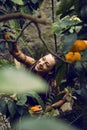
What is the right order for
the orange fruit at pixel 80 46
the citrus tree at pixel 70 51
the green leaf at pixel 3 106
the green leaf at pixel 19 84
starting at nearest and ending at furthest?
1. the green leaf at pixel 19 84
2. the orange fruit at pixel 80 46
3. the citrus tree at pixel 70 51
4. the green leaf at pixel 3 106

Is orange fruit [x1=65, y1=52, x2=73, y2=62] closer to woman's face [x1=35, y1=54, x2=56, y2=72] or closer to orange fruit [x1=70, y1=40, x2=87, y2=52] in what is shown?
orange fruit [x1=70, y1=40, x2=87, y2=52]

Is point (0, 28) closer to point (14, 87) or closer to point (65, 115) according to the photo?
point (65, 115)

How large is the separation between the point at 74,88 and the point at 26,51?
1.06 metres

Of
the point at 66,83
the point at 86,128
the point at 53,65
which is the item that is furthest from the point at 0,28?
the point at 86,128

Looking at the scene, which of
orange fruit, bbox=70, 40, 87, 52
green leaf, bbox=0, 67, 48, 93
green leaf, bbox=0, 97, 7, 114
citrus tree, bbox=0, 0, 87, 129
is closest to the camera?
green leaf, bbox=0, 67, 48, 93

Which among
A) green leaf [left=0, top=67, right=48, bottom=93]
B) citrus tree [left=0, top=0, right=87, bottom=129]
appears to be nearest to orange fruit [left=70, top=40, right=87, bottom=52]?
citrus tree [left=0, top=0, right=87, bottom=129]

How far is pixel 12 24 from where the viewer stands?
6.29ft

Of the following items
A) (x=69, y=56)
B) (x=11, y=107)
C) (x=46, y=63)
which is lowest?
(x=11, y=107)

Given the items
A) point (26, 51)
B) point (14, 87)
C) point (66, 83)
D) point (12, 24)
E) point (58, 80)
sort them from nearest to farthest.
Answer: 1. point (14, 87)
2. point (58, 80)
3. point (66, 83)
4. point (12, 24)
5. point (26, 51)

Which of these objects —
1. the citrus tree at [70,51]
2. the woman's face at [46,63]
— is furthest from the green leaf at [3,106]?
the woman's face at [46,63]

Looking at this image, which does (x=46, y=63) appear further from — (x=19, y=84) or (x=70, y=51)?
(x=19, y=84)

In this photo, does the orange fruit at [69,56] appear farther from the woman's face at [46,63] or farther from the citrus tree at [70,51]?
the woman's face at [46,63]

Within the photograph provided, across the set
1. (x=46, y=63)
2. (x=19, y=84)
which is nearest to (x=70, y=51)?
(x=46, y=63)

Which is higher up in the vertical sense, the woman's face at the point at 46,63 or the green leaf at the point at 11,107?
the woman's face at the point at 46,63
